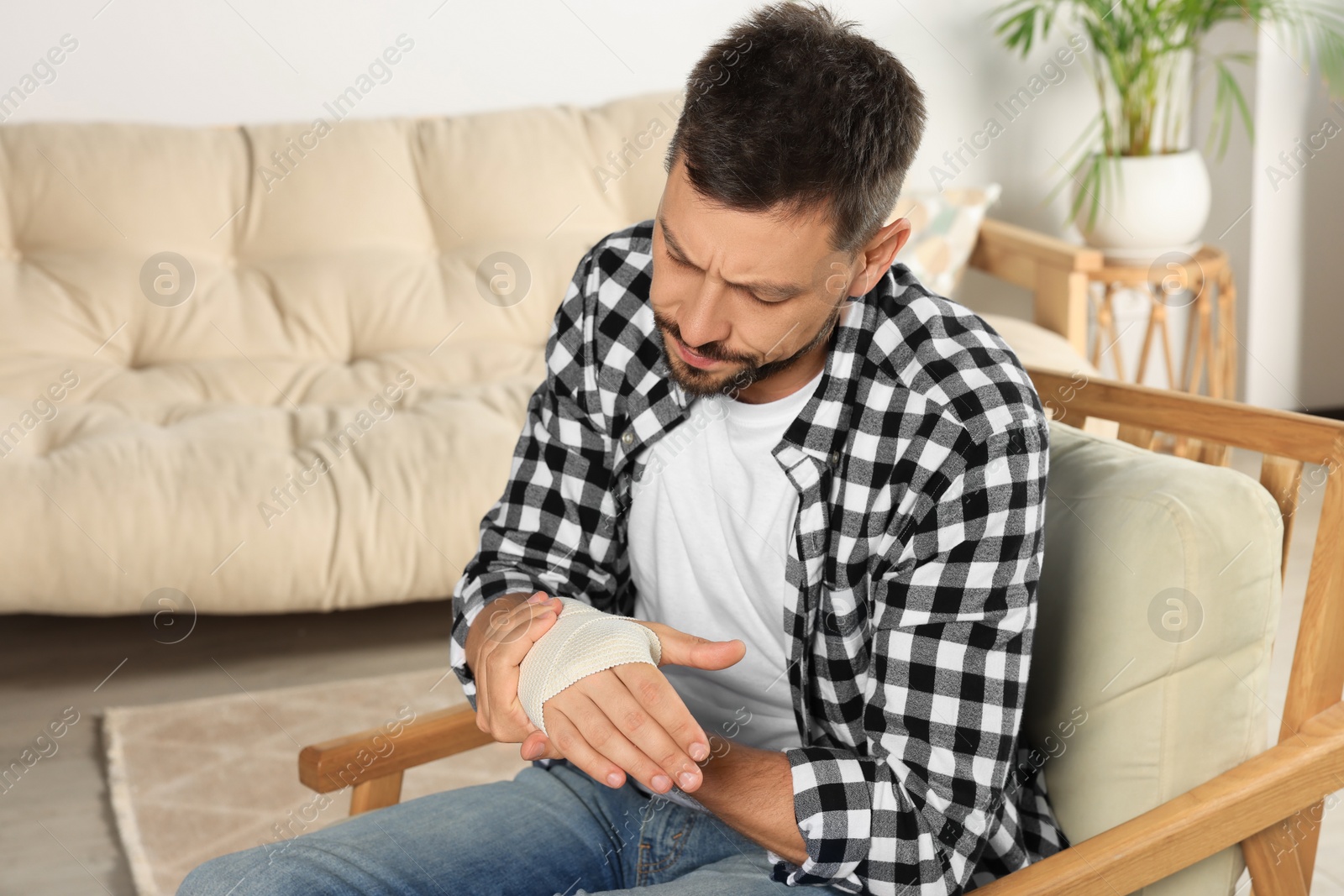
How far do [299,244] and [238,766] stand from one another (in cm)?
125

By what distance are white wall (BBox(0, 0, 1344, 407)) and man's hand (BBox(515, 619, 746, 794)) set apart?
2182 mm

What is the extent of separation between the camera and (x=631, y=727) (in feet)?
2.71

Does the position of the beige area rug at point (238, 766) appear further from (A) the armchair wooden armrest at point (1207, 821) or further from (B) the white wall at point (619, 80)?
Answer: (B) the white wall at point (619, 80)

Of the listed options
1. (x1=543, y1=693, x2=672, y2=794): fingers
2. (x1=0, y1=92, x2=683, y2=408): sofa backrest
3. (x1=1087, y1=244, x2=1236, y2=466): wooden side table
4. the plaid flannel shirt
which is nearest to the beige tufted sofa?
(x1=0, y1=92, x2=683, y2=408): sofa backrest

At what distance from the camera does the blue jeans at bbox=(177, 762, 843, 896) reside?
0.88 meters

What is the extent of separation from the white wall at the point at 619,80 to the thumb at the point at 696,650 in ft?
6.94

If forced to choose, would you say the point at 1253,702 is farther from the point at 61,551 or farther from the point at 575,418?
the point at 61,551

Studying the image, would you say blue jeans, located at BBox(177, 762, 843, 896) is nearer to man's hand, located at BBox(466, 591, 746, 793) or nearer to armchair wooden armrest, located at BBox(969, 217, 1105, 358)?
man's hand, located at BBox(466, 591, 746, 793)

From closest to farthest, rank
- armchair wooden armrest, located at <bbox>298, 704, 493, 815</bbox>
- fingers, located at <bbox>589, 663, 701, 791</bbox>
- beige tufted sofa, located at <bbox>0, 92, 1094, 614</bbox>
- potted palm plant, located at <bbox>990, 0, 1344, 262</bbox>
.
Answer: fingers, located at <bbox>589, 663, 701, 791</bbox> < armchair wooden armrest, located at <bbox>298, 704, 493, 815</bbox> < beige tufted sofa, located at <bbox>0, 92, 1094, 614</bbox> < potted palm plant, located at <bbox>990, 0, 1344, 262</bbox>

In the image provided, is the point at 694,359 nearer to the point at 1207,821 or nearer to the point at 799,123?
the point at 799,123

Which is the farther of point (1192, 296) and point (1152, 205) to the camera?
point (1192, 296)

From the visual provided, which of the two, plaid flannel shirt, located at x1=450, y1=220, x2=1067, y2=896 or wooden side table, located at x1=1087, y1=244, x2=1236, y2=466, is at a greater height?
plaid flannel shirt, located at x1=450, y1=220, x2=1067, y2=896

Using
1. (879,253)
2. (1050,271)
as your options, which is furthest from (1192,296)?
(879,253)

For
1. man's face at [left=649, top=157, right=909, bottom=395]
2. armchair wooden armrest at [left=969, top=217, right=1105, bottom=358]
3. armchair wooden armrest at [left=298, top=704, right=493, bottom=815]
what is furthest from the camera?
armchair wooden armrest at [left=969, top=217, right=1105, bottom=358]
